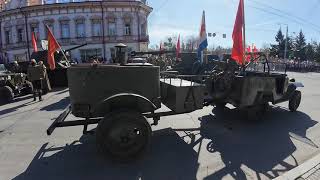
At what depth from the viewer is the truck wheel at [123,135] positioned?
5.63 meters

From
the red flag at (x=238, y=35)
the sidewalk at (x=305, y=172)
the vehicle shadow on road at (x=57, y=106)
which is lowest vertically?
the sidewalk at (x=305, y=172)

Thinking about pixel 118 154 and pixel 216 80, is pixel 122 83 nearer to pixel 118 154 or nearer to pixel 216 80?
pixel 118 154

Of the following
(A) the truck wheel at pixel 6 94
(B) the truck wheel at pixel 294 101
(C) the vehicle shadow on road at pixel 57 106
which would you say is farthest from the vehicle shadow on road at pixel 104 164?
(A) the truck wheel at pixel 6 94

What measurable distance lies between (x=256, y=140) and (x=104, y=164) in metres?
3.15

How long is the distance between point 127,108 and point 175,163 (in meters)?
1.21

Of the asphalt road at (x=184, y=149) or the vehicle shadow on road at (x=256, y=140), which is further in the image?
the vehicle shadow on road at (x=256, y=140)

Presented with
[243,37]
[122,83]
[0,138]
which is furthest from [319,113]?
[0,138]

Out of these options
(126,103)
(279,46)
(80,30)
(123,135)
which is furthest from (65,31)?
(279,46)

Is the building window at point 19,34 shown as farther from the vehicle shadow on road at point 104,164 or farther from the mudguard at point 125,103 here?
the mudguard at point 125,103

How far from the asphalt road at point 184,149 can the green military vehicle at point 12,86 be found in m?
3.60

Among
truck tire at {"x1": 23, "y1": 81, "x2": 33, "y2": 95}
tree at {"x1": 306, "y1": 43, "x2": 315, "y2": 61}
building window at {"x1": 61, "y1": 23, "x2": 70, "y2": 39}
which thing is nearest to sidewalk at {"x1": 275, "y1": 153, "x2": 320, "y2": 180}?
truck tire at {"x1": 23, "y1": 81, "x2": 33, "y2": 95}

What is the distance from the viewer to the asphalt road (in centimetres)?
535

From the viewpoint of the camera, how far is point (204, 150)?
250 inches

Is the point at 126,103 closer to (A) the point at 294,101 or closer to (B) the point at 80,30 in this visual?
(A) the point at 294,101
